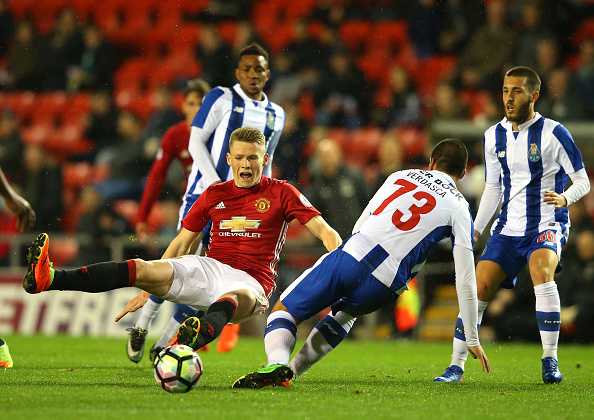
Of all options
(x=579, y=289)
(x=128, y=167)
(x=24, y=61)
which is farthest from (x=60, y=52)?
(x=579, y=289)

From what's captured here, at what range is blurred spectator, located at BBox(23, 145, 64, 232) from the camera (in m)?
12.2

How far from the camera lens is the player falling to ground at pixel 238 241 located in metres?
4.88

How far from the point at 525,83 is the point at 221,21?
37.5 ft

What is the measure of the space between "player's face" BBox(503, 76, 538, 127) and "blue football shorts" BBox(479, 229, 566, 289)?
849mm

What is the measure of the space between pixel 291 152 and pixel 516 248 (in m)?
6.35

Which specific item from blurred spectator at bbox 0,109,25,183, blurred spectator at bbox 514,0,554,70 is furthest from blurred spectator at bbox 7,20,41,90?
blurred spectator at bbox 514,0,554,70

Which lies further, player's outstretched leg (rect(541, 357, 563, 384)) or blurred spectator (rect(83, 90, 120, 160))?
blurred spectator (rect(83, 90, 120, 160))

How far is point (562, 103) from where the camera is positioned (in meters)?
11.0

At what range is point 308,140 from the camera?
1227 centimetres

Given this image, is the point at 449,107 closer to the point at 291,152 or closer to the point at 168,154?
the point at 291,152

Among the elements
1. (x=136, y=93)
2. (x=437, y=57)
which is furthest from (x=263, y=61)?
(x=136, y=93)

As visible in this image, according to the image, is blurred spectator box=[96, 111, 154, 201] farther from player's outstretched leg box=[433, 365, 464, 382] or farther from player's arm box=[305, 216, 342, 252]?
player's outstretched leg box=[433, 365, 464, 382]

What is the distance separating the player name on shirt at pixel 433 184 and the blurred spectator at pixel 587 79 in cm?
703

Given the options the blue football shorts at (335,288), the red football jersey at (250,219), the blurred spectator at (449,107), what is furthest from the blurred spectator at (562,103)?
the blue football shorts at (335,288)
